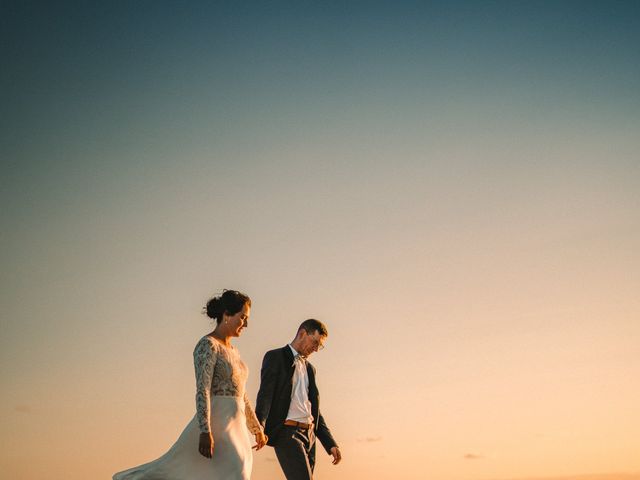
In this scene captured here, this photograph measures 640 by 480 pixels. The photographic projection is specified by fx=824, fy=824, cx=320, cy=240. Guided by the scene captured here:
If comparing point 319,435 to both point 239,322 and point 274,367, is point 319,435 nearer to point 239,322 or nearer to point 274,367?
point 274,367

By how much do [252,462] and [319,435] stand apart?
2.33 meters

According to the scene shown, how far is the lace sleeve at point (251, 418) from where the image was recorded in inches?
353

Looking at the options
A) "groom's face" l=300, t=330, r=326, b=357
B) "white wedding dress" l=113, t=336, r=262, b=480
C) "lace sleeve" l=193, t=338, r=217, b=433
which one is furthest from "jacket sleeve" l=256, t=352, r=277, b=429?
"lace sleeve" l=193, t=338, r=217, b=433

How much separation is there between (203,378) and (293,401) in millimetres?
2247

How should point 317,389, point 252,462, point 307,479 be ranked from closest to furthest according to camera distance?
point 252,462
point 307,479
point 317,389

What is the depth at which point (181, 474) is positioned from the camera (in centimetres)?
811

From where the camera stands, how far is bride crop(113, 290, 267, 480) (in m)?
8.10

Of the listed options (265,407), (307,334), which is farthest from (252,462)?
(307,334)

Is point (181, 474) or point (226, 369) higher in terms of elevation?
point (226, 369)

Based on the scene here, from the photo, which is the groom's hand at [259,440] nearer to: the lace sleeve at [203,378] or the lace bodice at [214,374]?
the lace bodice at [214,374]

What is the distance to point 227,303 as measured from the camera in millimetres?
8648

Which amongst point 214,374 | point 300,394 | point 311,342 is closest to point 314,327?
point 311,342

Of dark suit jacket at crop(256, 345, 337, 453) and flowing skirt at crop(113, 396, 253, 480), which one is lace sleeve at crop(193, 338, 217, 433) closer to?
flowing skirt at crop(113, 396, 253, 480)

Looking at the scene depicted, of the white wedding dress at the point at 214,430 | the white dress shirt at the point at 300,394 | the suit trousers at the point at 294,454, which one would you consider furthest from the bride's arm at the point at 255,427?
the white dress shirt at the point at 300,394
